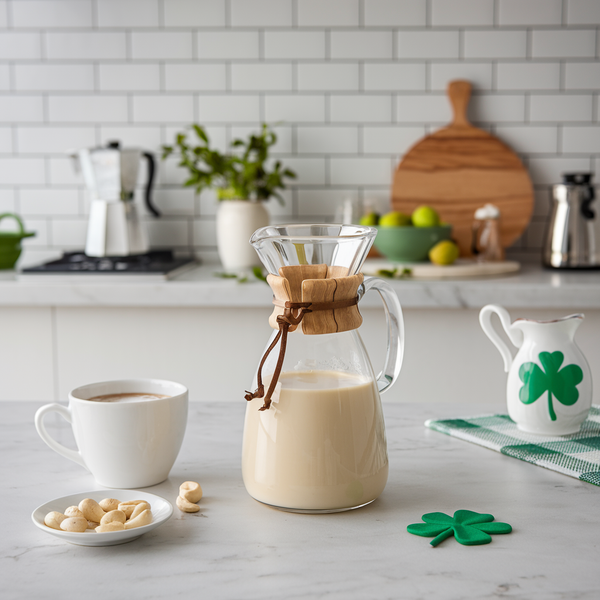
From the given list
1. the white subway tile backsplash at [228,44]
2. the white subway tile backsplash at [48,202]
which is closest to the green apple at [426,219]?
the white subway tile backsplash at [228,44]

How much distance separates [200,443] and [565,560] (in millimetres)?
444

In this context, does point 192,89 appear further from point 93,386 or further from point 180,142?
point 93,386

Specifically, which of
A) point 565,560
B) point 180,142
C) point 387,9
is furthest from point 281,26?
point 565,560

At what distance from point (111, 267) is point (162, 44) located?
816mm

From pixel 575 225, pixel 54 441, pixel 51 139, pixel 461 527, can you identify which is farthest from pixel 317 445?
pixel 51 139

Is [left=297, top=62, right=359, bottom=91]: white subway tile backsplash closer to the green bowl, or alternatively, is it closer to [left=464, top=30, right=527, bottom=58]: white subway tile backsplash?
[left=464, top=30, right=527, bottom=58]: white subway tile backsplash

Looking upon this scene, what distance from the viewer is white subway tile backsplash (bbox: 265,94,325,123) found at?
235cm

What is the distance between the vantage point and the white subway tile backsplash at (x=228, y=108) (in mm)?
2356

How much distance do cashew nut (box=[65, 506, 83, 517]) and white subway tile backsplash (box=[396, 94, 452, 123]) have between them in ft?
6.46

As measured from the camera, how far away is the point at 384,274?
1919 millimetres

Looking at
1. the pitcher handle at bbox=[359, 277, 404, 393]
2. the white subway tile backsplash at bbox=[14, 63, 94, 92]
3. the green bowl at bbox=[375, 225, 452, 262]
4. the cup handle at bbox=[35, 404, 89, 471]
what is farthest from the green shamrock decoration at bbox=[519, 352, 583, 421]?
the white subway tile backsplash at bbox=[14, 63, 94, 92]

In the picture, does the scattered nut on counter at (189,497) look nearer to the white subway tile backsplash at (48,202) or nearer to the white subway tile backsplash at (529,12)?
the white subway tile backsplash at (48,202)

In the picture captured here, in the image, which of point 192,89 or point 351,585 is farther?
point 192,89

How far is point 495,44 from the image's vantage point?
7.54 ft
